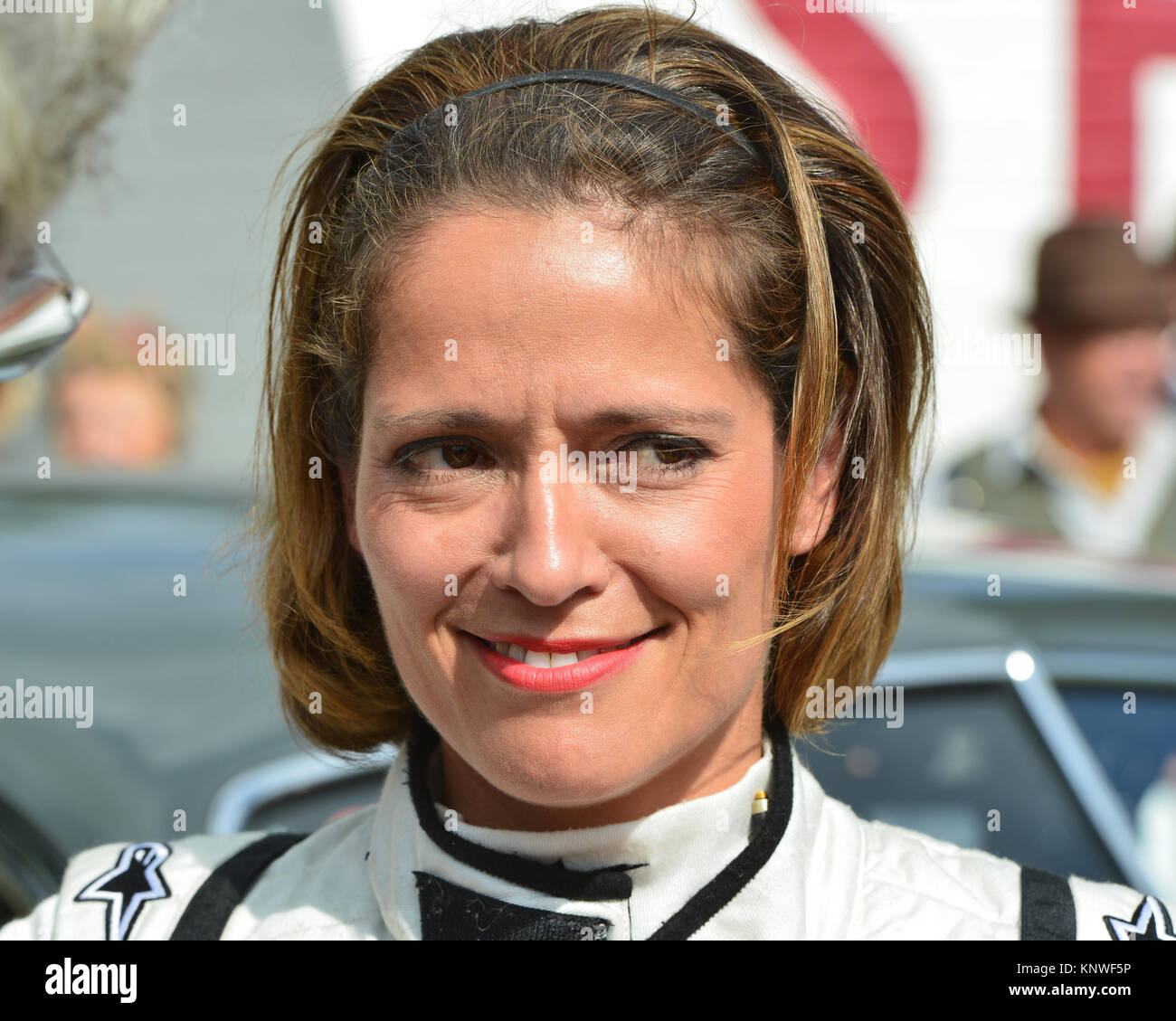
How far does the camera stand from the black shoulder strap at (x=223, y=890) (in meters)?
1.69

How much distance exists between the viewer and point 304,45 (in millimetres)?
6641

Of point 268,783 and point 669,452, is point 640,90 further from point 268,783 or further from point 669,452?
point 268,783

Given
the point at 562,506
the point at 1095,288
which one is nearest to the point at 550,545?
the point at 562,506

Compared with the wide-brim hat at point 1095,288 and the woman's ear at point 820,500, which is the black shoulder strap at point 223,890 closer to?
the woman's ear at point 820,500

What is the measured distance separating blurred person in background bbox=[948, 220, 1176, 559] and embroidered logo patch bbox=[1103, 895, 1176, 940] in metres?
4.04

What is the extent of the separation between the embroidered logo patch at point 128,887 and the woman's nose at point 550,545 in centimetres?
Result: 68

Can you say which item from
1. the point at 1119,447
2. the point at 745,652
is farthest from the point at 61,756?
the point at 1119,447

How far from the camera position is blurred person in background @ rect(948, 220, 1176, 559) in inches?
220

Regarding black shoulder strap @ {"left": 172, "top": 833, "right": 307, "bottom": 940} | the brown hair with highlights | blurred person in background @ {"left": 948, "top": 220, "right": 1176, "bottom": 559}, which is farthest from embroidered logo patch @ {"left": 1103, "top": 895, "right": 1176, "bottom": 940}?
blurred person in background @ {"left": 948, "top": 220, "right": 1176, "bottom": 559}

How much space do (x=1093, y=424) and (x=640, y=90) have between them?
15.5 ft

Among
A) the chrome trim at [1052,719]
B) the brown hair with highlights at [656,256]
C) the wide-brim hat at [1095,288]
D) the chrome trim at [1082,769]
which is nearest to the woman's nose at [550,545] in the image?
the brown hair with highlights at [656,256]

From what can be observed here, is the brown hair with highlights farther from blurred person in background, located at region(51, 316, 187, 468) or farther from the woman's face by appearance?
blurred person in background, located at region(51, 316, 187, 468)

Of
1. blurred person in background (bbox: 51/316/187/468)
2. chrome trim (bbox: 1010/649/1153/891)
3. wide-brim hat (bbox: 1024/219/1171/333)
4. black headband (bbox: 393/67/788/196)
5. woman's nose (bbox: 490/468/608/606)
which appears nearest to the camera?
woman's nose (bbox: 490/468/608/606)

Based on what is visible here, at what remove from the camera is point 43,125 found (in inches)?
65.5
